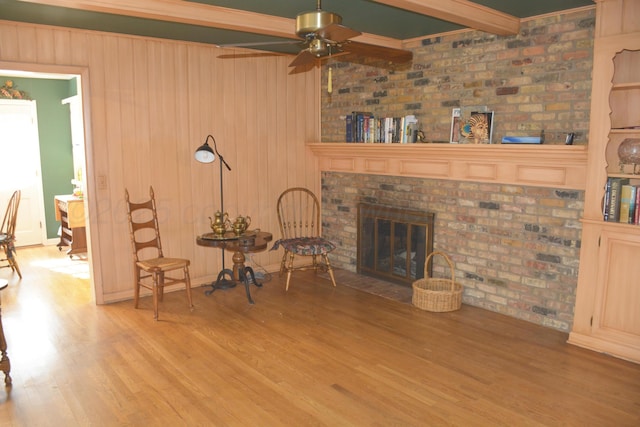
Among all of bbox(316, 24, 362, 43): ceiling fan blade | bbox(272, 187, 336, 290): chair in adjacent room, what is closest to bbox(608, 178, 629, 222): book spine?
bbox(316, 24, 362, 43): ceiling fan blade

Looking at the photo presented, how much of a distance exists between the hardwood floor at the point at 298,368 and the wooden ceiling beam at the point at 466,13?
237cm

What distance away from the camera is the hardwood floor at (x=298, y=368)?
2.93 metres

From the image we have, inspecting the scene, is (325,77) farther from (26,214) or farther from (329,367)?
(26,214)

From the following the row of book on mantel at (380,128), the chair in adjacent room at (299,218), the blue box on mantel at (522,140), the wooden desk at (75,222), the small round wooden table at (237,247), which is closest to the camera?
the blue box on mantel at (522,140)

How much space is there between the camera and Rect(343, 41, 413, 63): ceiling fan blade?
3424 mm

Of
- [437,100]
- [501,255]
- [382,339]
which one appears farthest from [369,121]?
[382,339]

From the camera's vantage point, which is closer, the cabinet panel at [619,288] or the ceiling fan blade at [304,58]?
the ceiling fan blade at [304,58]

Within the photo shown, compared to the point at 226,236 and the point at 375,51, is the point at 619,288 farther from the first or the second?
the point at 226,236

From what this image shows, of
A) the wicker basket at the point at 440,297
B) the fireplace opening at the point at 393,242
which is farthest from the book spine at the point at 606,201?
the fireplace opening at the point at 393,242

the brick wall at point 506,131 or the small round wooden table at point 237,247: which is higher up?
the brick wall at point 506,131

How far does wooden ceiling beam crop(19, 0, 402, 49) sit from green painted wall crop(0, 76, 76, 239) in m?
4.29

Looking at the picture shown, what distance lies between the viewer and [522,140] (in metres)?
4.06

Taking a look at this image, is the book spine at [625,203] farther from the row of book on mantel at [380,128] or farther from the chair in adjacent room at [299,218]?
the chair in adjacent room at [299,218]

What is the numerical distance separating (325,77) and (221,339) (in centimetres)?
342
